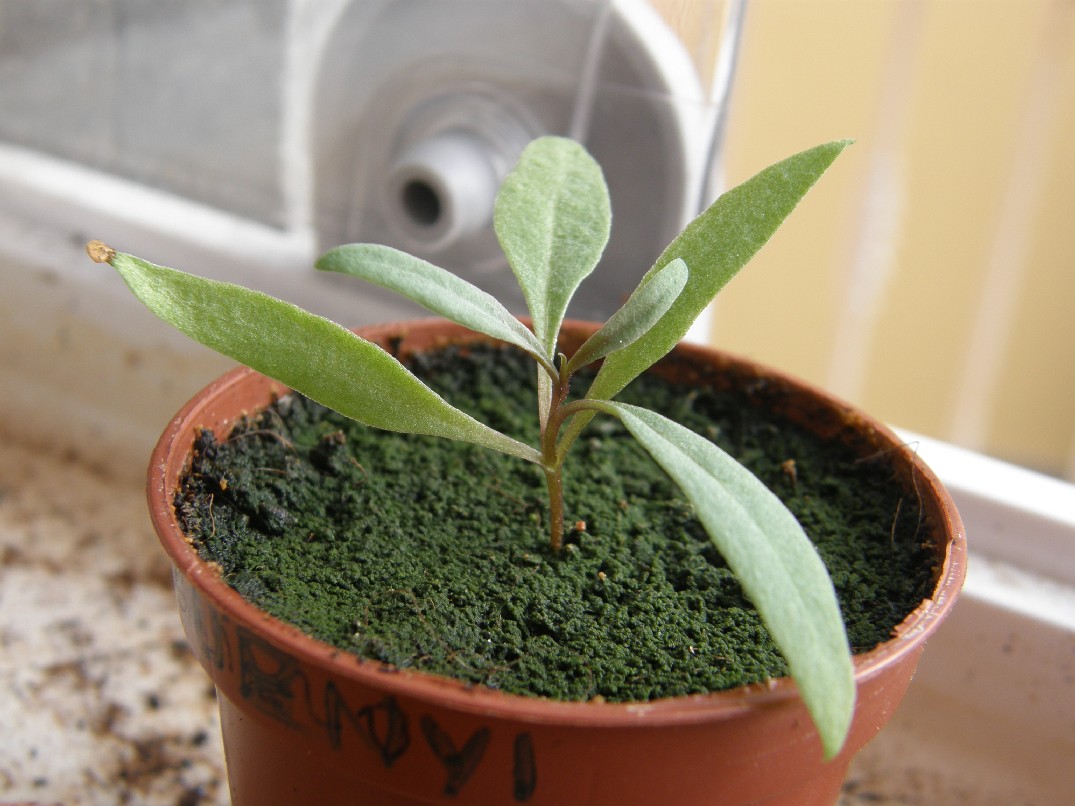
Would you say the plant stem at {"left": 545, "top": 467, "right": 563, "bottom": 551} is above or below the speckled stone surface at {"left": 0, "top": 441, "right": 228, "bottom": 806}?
above

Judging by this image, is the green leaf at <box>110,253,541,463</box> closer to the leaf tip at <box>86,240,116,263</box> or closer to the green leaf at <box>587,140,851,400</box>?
the leaf tip at <box>86,240,116,263</box>

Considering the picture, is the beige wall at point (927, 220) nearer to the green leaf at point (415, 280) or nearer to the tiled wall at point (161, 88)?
the tiled wall at point (161, 88)

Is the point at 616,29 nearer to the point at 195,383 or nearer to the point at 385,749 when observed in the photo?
the point at 195,383

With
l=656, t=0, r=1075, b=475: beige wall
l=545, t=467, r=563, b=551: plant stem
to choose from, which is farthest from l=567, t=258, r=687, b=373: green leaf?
l=656, t=0, r=1075, b=475: beige wall

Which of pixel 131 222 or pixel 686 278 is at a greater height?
pixel 686 278

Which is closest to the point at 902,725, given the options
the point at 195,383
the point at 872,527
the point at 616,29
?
the point at 872,527

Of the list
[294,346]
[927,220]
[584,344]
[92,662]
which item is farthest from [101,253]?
[927,220]
